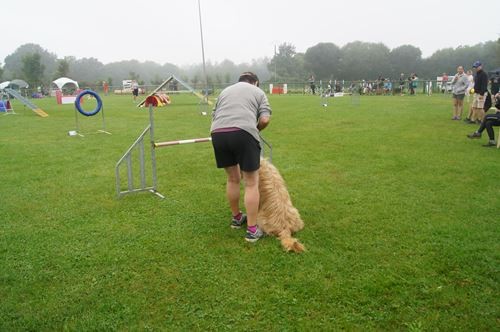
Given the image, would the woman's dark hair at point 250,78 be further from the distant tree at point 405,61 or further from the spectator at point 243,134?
the distant tree at point 405,61

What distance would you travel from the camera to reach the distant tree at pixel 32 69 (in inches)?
2328

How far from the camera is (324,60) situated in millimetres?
68062

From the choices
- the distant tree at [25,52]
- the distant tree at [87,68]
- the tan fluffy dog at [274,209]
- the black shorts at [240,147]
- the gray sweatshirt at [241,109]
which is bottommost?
the tan fluffy dog at [274,209]

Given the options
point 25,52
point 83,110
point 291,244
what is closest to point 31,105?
point 83,110

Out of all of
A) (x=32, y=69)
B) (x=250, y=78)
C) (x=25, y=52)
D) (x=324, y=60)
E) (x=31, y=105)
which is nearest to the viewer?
(x=250, y=78)

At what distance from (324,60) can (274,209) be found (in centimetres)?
6841

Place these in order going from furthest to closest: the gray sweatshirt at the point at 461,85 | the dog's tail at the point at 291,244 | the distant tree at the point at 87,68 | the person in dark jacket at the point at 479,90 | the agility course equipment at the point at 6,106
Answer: the distant tree at the point at 87,68, the agility course equipment at the point at 6,106, the gray sweatshirt at the point at 461,85, the person in dark jacket at the point at 479,90, the dog's tail at the point at 291,244

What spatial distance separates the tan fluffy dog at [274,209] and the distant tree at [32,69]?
65379mm

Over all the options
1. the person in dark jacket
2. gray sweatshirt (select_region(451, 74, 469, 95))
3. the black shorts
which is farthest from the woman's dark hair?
gray sweatshirt (select_region(451, 74, 469, 95))

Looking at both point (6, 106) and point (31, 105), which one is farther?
point (6, 106)

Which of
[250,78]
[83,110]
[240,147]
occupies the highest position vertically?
[250,78]

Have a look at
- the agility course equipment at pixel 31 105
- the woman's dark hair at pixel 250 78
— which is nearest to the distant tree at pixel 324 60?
the agility course equipment at pixel 31 105

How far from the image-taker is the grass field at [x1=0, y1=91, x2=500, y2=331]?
2.77 m

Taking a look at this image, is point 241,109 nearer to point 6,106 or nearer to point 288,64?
point 6,106
